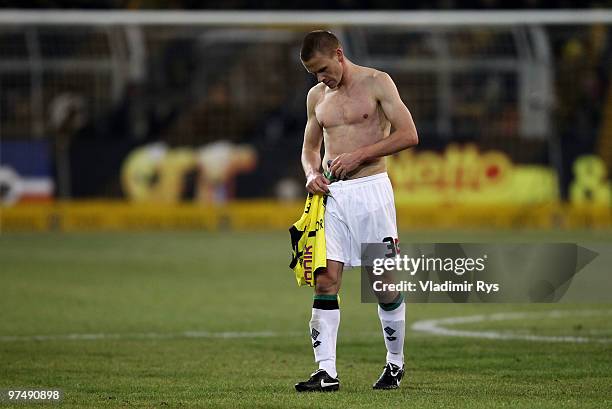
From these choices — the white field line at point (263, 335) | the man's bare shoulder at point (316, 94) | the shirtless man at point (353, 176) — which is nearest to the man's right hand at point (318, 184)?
the shirtless man at point (353, 176)

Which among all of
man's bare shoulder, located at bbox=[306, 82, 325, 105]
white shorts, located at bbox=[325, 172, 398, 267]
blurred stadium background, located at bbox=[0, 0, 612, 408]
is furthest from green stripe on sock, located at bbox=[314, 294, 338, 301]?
blurred stadium background, located at bbox=[0, 0, 612, 408]

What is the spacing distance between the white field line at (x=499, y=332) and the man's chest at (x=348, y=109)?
3370 millimetres

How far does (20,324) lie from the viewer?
1291cm

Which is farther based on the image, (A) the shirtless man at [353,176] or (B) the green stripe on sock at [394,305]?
(B) the green stripe on sock at [394,305]

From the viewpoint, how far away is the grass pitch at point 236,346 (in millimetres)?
8445

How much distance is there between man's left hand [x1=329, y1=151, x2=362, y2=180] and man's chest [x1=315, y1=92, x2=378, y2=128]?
23 cm

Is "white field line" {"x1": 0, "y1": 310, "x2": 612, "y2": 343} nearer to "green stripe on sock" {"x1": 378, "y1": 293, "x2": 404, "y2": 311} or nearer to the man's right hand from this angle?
"green stripe on sock" {"x1": 378, "y1": 293, "x2": 404, "y2": 311}

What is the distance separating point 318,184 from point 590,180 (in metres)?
18.4

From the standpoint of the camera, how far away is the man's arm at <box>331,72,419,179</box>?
8.79m

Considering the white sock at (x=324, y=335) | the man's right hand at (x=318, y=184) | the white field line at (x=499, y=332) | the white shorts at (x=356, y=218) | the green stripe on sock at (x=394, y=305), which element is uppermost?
the man's right hand at (x=318, y=184)

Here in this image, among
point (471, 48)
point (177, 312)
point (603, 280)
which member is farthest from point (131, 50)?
point (603, 280)

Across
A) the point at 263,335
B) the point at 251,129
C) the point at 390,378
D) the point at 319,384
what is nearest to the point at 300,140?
Answer: the point at 251,129

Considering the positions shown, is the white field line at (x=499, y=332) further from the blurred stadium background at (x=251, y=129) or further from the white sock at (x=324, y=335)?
the blurred stadium background at (x=251, y=129)

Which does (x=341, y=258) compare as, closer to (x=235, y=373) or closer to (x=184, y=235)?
(x=235, y=373)
